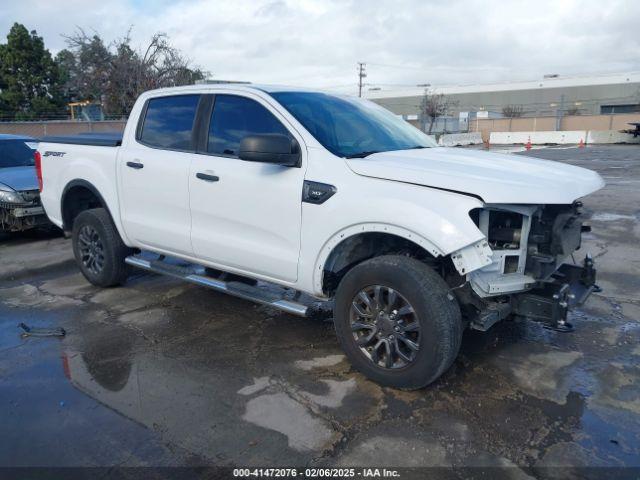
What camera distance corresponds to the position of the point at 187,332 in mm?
4867

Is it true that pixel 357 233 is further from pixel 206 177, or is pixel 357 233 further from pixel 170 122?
pixel 170 122

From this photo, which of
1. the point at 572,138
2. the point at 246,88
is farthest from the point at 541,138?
the point at 246,88

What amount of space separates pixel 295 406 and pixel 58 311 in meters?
3.08

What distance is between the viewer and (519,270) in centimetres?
355

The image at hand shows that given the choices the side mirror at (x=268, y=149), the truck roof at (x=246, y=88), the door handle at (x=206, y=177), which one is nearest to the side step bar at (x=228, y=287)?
the door handle at (x=206, y=177)

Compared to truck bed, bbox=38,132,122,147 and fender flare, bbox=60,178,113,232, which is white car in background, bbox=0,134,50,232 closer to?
truck bed, bbox=38,132,122,147

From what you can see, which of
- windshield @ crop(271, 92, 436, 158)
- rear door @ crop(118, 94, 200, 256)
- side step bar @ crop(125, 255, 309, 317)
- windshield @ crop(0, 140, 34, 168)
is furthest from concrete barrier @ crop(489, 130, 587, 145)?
side step bar @ crop(125, 255, 309, 317)

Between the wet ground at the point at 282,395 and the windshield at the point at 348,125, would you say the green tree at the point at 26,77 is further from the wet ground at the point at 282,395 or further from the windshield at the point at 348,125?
the windshield at the point at 348,125

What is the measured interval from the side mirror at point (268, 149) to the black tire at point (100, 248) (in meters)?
2.49

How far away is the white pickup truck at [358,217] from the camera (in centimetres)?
342

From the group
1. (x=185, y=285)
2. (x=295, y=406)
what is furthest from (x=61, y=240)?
(x=295, y=406)

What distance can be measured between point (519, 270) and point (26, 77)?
126ft

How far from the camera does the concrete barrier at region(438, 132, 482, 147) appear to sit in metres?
40.8

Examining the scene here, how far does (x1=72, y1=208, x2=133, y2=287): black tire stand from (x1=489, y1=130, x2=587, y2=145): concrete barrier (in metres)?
44.8
